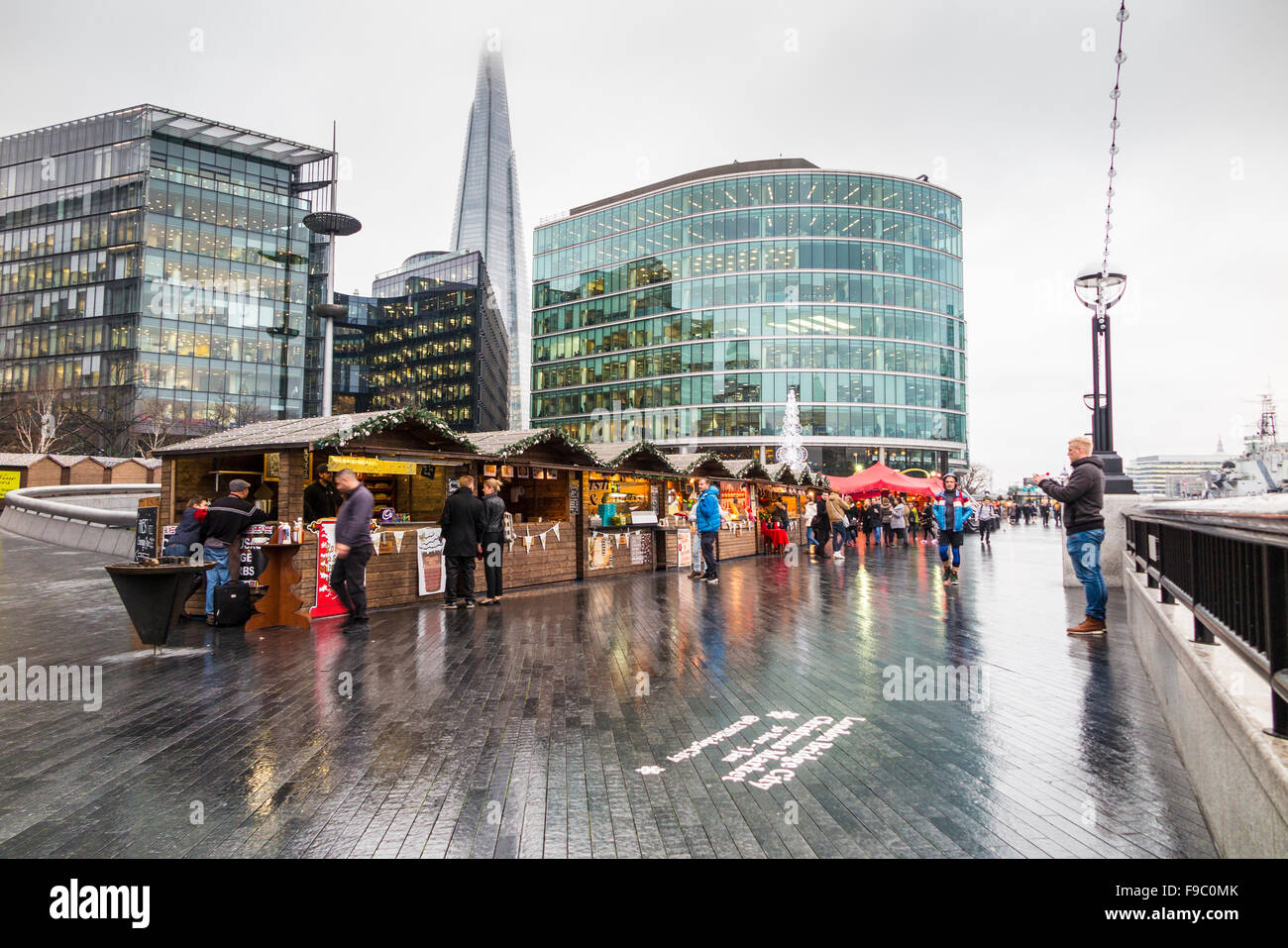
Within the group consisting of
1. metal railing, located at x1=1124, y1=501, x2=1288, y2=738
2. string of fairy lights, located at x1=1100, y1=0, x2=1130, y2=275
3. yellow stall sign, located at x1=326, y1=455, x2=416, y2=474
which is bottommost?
metal railing, located at x1=1124, y1=501, x2=1288, y2=738

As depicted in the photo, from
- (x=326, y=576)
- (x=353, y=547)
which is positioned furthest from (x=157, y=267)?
(x=353, y=547)

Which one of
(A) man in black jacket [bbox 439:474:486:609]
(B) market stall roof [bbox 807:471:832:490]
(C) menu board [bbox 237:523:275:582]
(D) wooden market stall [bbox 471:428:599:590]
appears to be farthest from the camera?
(B) market stall roof [bbox 807:471:832:490]

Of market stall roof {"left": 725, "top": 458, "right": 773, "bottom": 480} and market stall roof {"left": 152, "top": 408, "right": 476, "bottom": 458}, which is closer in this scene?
market stall roof {"left": 152, "top": 408, "right": 476, "bottom": 458}

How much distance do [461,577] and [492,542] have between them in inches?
30.4

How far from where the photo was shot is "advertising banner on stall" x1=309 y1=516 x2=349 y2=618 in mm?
9266

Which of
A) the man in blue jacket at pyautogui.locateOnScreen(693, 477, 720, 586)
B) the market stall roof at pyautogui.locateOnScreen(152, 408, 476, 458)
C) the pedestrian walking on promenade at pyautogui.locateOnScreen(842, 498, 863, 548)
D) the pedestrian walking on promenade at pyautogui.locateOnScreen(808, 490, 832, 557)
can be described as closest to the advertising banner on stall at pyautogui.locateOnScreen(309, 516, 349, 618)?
the market stall roof at pyautogui.locateOnScreen(152, 408, 476, 458)

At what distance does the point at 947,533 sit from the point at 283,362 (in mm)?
66651

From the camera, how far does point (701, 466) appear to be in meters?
19.5

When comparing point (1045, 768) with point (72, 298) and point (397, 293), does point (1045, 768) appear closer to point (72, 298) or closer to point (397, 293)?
point (72, 298)

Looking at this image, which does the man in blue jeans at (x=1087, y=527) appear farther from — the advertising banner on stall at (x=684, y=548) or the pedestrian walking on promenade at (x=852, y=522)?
the pedestrian walking on promenade at (x=852, y=522)

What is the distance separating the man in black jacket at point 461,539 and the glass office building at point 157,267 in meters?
54.1

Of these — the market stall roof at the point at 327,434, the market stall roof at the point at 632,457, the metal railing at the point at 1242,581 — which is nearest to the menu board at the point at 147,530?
the market stall roof at the point at 327,434

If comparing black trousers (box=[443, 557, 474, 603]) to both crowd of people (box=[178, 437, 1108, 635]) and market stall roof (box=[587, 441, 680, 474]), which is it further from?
market stall roof (box=[587, 441, 680, 474])
